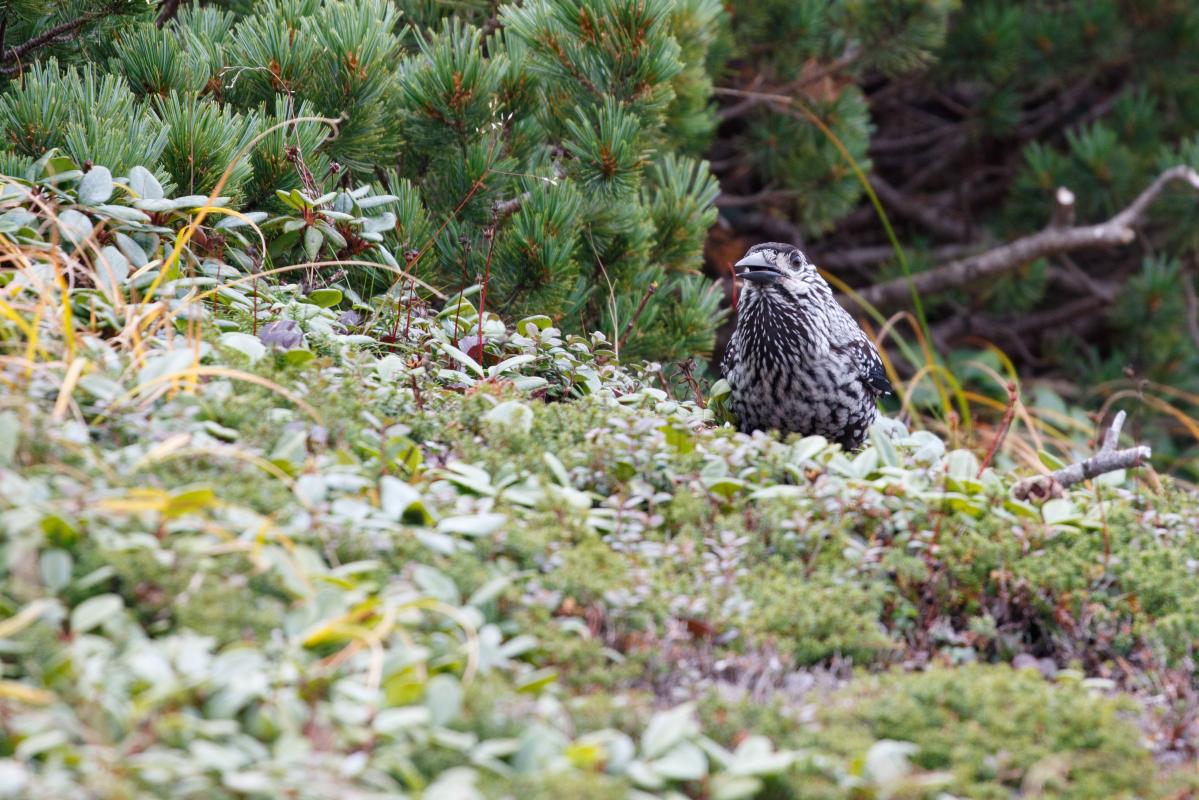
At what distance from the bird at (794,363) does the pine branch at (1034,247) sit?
2.24m

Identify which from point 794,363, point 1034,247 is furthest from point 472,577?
point 1034,247

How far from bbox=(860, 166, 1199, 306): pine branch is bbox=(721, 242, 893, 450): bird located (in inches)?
88.1

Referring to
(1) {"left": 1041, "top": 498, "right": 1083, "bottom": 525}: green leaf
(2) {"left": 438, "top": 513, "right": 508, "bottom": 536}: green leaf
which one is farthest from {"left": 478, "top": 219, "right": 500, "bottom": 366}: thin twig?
(1) {"left": 1041, "top": 498, "right": 1083, "bottom": 525}: green leaf

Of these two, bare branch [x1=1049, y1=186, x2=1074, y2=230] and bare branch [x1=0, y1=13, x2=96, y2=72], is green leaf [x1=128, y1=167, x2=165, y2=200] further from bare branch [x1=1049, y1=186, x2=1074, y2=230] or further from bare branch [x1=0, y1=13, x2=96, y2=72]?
bare branch [x1=1049, y1=186, x2=1074, y2=230]

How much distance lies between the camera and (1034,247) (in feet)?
22.7

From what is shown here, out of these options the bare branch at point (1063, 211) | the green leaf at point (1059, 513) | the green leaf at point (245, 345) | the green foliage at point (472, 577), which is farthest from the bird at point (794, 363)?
the bare branch at point (1063, 211)

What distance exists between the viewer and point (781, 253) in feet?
14.6

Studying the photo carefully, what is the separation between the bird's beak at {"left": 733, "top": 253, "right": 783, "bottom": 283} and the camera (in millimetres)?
4359

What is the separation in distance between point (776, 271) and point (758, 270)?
0.07 metres

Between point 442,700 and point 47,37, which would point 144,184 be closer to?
point 47,37

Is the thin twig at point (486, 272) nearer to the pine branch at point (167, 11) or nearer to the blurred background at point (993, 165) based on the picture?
the pine branch at point (167, 11)

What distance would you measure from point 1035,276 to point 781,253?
3374mm

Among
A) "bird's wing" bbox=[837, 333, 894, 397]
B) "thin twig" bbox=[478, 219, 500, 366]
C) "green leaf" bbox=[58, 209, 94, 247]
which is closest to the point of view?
"green leaf" bbox=[58, 209, 94, 247]

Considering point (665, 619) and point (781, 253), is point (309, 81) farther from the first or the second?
point (665, 619)
